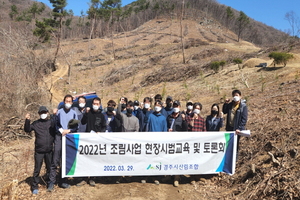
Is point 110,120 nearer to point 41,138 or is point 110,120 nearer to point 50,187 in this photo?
point 41,138

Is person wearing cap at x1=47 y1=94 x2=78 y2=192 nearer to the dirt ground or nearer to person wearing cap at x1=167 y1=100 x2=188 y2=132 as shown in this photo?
the dirt ground

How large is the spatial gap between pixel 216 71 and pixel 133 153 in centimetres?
1368

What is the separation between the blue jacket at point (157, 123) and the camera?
5.24 meters

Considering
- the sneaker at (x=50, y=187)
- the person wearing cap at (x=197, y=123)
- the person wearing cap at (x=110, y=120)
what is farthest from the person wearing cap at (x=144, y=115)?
the sneaker at (x=50, y=187)

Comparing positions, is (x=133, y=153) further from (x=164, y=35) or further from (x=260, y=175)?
(x=164, y=35)

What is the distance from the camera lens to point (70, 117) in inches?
193

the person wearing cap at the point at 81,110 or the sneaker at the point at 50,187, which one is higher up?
the person wearing cap at the point at 81,110

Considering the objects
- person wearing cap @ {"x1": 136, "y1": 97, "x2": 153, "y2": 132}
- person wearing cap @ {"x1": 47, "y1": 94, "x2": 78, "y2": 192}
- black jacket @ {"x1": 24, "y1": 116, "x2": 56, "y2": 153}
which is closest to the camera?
black jacket @ {"x1": 24, "y1": 116, "x2": 56, "y2": 153}

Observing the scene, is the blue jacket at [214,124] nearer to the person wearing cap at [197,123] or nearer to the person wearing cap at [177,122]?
the person wearing cap at [197,123]

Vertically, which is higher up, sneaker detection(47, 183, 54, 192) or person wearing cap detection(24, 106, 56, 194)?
person wearing cap detection(24, 106, 56, 194)

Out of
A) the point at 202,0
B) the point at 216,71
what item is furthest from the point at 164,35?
the point at 202,0

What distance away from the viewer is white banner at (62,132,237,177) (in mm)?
4926

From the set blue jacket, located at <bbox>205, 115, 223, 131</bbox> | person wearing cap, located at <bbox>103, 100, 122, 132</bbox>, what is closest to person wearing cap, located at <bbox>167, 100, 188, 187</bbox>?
blue jacket, located at <bbox>205, 115, 223, 131</bbox>

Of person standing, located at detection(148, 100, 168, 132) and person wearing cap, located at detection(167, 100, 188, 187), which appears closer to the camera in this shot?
person standing, located at detection(148, 100, 168, 132)
